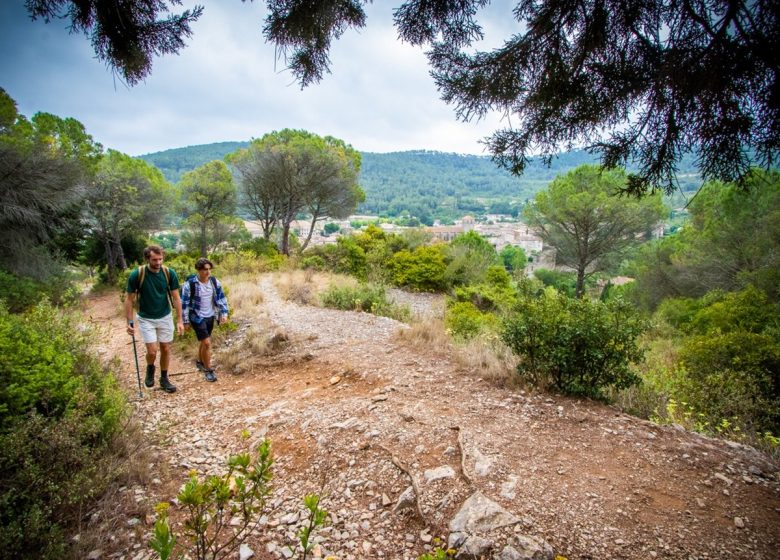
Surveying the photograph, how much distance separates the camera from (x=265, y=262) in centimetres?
1653

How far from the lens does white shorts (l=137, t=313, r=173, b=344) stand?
430 cm

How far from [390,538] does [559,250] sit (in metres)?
20.9

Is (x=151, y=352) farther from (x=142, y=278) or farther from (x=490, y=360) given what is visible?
(x=490, y=360)

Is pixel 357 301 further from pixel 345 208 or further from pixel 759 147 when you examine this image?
pixel 345 208

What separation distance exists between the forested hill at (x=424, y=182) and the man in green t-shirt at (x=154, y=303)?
197 ft

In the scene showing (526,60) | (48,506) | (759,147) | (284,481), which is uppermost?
(526,60)

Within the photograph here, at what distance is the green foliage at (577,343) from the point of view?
3529 millimetres

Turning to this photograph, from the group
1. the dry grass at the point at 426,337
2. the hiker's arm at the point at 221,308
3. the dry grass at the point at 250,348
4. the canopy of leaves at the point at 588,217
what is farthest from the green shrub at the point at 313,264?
the canopy of leaves at the point at 588,217

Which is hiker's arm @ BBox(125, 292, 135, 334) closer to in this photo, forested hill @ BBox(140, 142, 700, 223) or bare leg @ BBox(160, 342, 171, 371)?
bare leg @ BBox(160, 342, 171, 371)

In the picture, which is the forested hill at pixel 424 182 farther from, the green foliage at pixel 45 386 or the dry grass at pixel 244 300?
the green foliage at pixel 45 386

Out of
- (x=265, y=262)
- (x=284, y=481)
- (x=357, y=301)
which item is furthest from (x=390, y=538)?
(x=265, y=262)

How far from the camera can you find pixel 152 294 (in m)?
4.27

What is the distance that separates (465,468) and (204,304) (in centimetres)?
399

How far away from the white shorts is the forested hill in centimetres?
6012
